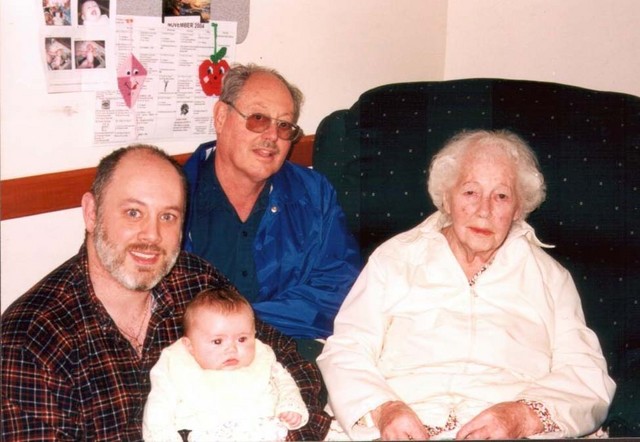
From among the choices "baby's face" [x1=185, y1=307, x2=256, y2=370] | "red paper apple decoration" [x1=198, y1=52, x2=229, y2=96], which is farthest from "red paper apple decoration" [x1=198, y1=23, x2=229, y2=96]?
"baby's face" [x1=185, y1=307, x2=256, y2=370]

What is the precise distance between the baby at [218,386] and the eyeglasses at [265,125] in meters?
0.50

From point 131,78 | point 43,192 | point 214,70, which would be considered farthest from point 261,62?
point 43,192

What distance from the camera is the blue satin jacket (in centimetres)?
189

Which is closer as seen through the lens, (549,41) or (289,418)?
(289,418)

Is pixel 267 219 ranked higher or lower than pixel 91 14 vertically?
lower

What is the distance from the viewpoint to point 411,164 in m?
2.00

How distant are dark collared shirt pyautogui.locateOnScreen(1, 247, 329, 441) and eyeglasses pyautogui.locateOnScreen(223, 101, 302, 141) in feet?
1.61

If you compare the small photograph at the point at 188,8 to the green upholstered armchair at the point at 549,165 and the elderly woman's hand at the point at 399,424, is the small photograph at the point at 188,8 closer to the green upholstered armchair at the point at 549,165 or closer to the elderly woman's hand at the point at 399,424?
the green upholstered armchair at the point at 549,165

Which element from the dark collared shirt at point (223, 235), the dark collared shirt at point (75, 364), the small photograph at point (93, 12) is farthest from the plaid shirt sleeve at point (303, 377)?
the small photograph at point (93, 12)

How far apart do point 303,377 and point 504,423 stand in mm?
420

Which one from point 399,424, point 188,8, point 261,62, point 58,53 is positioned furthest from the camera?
point 261,62

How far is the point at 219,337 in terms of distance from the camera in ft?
4.81

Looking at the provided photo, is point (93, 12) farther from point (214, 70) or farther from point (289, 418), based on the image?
point (289, 418)

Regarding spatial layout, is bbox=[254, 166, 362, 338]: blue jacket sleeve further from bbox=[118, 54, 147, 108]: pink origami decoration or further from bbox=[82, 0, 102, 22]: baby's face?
bbox=[82, 0, 102, 22]: baby's face
